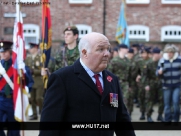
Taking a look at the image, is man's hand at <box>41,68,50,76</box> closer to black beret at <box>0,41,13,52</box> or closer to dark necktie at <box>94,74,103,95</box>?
black beret at <box>0,41,13,52</box>

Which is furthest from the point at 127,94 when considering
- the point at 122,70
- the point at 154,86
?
the point at 154,86

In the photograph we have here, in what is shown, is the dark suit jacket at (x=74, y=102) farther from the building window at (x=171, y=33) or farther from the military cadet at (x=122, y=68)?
the building window at (x=171, y=33)

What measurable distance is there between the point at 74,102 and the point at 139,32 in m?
22.0

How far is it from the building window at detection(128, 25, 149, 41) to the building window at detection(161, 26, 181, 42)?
819 mm

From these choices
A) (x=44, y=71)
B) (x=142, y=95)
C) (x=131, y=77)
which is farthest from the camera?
(x=142, y=95)

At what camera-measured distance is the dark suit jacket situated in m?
4.64

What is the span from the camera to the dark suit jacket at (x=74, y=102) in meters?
4.64

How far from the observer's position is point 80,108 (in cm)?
468

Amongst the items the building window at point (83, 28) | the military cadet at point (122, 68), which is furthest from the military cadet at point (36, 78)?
the building window at point (83, 28)

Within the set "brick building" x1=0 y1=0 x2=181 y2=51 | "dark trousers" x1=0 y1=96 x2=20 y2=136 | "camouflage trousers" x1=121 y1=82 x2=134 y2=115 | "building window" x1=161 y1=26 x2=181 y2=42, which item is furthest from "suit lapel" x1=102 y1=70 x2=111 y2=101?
"building window" x1=161 y1=26 x2=181 y2=42

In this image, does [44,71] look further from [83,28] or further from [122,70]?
[83,28]

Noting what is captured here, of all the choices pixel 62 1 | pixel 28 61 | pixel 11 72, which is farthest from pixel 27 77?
pixel 62 1

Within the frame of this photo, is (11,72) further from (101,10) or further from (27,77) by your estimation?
(101,10)

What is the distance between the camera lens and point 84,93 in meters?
4.71
